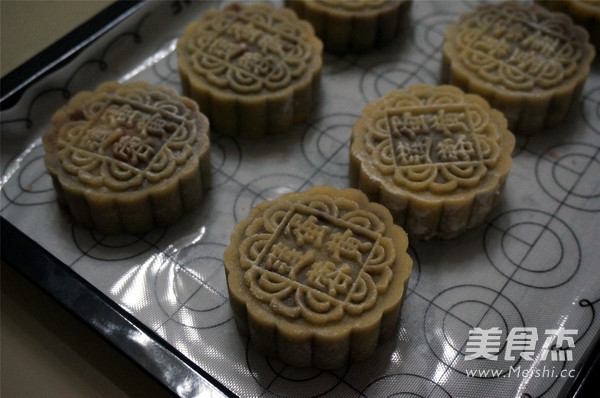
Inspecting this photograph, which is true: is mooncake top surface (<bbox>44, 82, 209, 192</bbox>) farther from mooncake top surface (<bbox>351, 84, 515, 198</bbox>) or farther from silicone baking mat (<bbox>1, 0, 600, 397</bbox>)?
mooncake top surface (<bbox>351, 84, 515, 198</bbox>)

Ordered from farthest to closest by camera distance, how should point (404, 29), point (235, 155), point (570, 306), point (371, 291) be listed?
1. point (404, 29)
2. point (235, 155)
3. point (570, 306)
4. point (371, 291)

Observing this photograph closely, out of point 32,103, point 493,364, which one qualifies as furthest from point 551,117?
point 32,103

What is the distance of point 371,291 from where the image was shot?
1698 millimetres

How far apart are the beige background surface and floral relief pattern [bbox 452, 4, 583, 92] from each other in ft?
4.44

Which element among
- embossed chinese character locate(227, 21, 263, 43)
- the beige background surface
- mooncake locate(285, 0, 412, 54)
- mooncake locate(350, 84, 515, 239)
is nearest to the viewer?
the beige background surface

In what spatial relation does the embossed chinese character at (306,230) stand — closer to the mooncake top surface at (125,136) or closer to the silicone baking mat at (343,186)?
the silicone baking mat at (343,186)

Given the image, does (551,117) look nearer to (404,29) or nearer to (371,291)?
(404,29)

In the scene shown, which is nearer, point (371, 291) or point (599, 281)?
point (371, 291)

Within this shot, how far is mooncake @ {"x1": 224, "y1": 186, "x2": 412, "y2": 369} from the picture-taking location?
1.66 m

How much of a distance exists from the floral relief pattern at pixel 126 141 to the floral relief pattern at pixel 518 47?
914mm

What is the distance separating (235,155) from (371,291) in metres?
0.71

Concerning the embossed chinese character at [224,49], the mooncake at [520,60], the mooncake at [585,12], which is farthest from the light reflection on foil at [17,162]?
the mooncake at [585,12]

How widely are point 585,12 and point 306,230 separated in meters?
1.33

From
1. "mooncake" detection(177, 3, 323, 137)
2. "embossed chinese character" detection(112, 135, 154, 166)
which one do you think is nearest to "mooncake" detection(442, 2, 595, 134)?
"mooncake" detection(177, 3, 323, 137)
